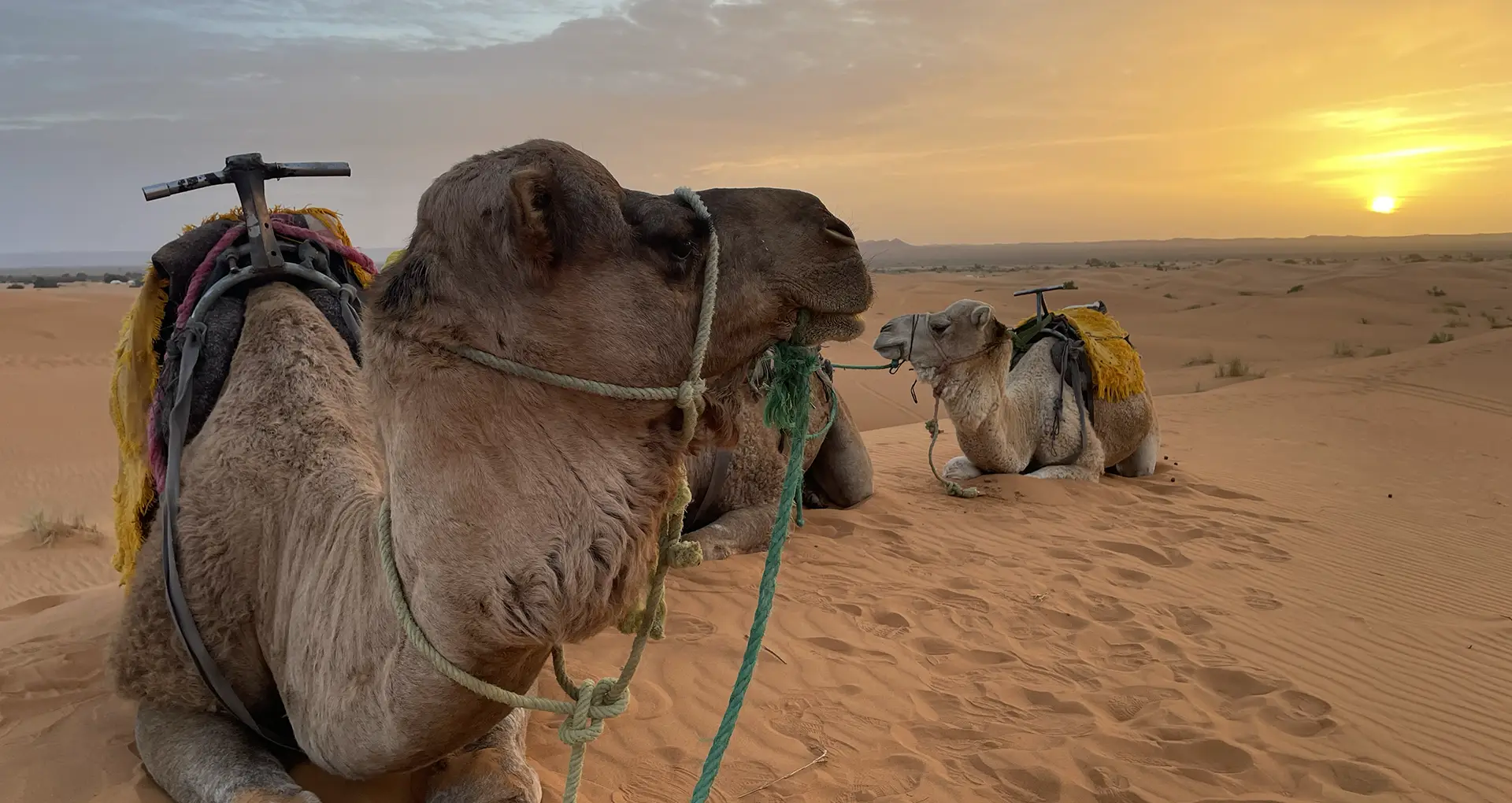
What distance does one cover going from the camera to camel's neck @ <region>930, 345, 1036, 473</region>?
6.57 metres

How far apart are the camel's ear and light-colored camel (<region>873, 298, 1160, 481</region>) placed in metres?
5.17

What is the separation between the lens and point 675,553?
1789 mm

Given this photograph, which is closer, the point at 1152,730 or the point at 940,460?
the point at 1152,730

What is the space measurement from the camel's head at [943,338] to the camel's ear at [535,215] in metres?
5.12

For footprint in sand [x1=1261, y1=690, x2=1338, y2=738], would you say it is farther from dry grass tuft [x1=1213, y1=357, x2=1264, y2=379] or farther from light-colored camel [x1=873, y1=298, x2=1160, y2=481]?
dry grass tuft [x1=1213, y1=357, x2=1264, y2=379]

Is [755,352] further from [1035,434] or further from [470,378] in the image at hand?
[1035,434]

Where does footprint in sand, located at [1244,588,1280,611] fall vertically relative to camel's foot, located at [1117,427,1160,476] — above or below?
below

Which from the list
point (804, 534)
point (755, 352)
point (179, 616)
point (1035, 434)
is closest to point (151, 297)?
point (179, 616)

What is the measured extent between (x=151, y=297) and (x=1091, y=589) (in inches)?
177

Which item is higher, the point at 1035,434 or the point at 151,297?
the point at 151,297

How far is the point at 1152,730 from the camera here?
3402mm

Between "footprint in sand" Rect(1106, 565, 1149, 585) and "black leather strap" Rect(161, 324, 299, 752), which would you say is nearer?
"black leather strap" Rect(161, 324, 299, 752)

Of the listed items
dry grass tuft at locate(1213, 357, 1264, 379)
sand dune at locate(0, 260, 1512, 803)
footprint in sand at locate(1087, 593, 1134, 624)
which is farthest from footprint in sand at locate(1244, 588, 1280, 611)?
dry grass tuft at locate(1213, 357, 1264, 379)

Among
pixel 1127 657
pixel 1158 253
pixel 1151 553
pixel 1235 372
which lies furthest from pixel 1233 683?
pixel 1158 253
